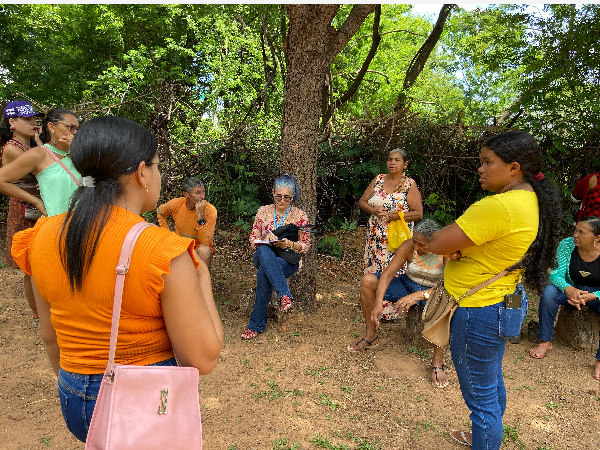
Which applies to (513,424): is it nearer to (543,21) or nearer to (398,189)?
(398,189)

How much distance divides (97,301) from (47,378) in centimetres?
282

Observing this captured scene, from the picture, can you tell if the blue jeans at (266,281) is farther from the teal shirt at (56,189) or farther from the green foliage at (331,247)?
the green foliage at (331,247)

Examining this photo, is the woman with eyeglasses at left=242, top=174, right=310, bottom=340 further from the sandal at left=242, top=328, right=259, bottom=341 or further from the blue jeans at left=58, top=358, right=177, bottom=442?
the blue jeans at left=58, top=358, right=177, bottom=442

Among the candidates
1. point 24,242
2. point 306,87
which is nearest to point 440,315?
point 24,242

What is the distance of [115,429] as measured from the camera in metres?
1.13

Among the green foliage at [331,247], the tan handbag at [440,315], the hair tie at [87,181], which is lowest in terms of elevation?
the green foliage at [331,247]

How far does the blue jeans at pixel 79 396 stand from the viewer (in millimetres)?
1288

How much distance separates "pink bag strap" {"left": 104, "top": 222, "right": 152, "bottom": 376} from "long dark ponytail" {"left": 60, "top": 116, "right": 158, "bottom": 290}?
0.32ft

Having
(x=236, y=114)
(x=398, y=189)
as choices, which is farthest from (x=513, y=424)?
(x=236, y=114)

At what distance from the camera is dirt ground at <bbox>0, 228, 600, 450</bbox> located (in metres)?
2.81

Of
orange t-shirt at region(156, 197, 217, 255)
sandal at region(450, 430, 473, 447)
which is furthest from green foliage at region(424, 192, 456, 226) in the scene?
sandal at region(450, 430, 473, 447)

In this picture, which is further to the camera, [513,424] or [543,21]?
[543,21]

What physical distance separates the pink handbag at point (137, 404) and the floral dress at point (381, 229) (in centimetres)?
356

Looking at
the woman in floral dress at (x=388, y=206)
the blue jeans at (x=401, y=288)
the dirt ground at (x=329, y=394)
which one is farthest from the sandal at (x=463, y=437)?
the woman in floral dress at (x=388, y=206)
